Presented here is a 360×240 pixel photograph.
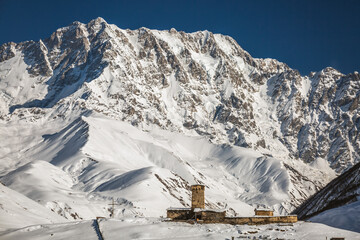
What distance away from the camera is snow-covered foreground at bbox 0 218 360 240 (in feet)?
154

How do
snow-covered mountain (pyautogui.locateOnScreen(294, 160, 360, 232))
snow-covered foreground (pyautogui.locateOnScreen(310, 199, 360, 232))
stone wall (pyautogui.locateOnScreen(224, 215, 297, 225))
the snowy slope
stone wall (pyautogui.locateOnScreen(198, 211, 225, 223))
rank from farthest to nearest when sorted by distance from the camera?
the snowy slope < snow-covered mountain (pyautogui.locateOnScreen(294, 160, 360, 232)) < snow-covered foreground (pyautogui.locateOnScreen(310, 199, 360, 232)) < stone wall (pyautogui.locateOnScreen(198, 211, 225, 223)) < stone wall (pyautogui.locateOnScreen(224, 215, 297, 225))

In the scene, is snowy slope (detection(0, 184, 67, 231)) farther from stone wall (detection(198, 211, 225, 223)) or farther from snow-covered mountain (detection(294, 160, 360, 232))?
snow-covered mountain (detection(294, 160, 360, 232))

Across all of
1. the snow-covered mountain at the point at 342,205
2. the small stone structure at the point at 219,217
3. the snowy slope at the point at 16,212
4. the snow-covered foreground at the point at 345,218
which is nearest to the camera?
the small stone structure at the point at 219,217

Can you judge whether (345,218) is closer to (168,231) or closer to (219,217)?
(219,217)

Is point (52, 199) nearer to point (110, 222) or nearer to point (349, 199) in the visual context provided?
point (349, 199)

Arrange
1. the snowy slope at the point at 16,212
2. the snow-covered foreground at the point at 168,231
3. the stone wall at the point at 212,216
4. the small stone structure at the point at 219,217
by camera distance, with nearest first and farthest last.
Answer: the snow-covered foreground at the point at 168,231 < the small stone structure at the point at 219,217 < the stone wall at the point at 212,216 < the snowy slope at the point at 16,212

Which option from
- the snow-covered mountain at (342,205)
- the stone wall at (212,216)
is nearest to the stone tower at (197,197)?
the stone wall at (212,216)

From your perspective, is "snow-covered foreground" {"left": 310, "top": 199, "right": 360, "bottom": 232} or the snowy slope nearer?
"snow-covered foreground" {"left": 310, "top": 199, "right": 360, "bottom": 232}

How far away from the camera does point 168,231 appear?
48.8 meters

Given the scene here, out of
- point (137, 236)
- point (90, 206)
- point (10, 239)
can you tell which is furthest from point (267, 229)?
point (90, 206)

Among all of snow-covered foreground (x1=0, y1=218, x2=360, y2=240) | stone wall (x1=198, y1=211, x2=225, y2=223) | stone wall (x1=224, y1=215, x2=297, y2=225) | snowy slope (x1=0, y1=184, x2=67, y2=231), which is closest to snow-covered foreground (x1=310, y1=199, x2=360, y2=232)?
stone wall (x1=224, y1=215, x2=297, y2=225)

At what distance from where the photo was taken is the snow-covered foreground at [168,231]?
46.9 meters

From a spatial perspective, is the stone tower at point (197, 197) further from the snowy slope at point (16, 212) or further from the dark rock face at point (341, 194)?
the dark rock face at point (341, 194)

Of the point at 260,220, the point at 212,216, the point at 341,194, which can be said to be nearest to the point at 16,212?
the point at 212,216
